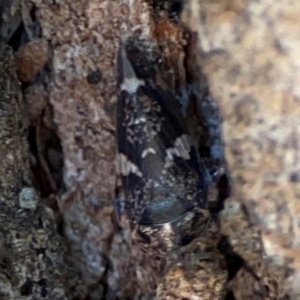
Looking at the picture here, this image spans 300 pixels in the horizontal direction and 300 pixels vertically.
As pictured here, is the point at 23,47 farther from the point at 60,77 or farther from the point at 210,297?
the point at 210,297

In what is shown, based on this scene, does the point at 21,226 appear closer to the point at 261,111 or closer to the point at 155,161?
the point at 155,161

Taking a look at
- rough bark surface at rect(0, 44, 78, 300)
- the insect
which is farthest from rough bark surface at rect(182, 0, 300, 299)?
rough bark surface at rect(0, 44, 78, 300)

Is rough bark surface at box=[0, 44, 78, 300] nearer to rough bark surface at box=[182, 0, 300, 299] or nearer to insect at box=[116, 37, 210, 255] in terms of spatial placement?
Result: insect at box=[116, 37, 210, 255]


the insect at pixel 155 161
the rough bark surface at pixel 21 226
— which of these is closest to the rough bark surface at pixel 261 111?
the insect at pixel 155 161

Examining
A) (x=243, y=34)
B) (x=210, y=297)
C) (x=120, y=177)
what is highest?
(x=243, y=34)

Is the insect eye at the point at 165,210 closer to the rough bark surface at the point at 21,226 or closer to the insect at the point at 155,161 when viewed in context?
the insect at the point at 155,161

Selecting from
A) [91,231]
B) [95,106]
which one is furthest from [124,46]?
[91,231]

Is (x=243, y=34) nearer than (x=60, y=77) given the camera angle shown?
Yes

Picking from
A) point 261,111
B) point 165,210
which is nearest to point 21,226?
point 165,210
